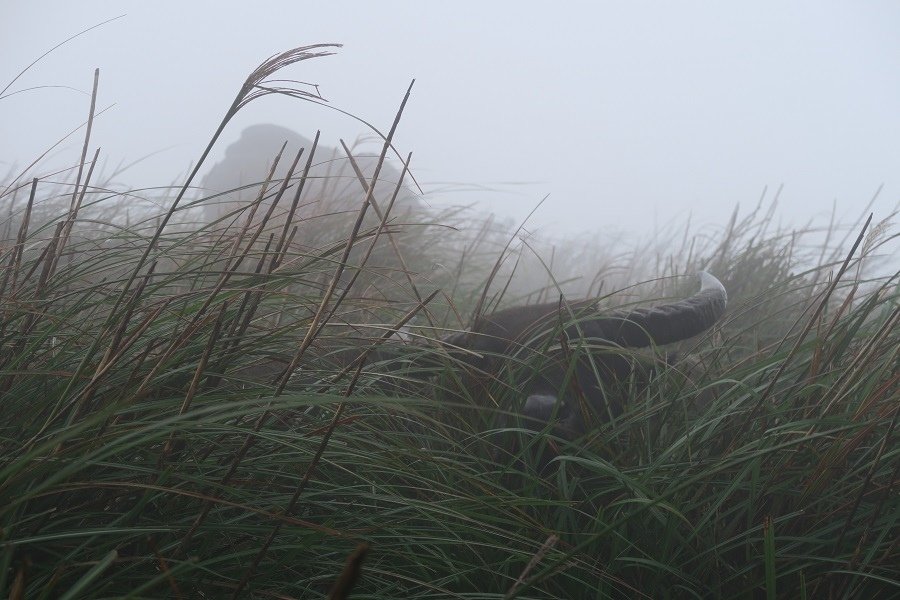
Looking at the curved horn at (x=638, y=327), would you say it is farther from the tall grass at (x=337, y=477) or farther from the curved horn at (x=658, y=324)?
the tall grass at (x=337, y=477)

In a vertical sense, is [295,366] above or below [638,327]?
above

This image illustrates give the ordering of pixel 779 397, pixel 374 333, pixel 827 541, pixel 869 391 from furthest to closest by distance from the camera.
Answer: pixel 374 333 < pixel 779 397 < pixel 869 391 < pixel 827 541

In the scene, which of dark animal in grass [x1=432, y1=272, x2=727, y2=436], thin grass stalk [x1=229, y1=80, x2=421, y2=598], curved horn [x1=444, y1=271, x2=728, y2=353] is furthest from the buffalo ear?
thin grass stalk [x1=229, y1=80, x2=421, y2=598]

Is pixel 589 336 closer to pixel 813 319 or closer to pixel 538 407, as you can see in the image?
pixel 538 407

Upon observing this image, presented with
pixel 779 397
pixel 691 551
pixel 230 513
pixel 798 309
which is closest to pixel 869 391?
pixel 779 397

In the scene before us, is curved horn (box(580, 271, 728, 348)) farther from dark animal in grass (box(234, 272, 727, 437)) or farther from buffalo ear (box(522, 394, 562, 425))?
buffalo ear (box(522, 394, 562, 425))

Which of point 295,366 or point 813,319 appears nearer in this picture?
point 295,366

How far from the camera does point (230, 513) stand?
1.24 m

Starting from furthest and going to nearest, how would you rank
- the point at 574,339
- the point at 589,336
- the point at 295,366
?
the point at 589,336 < the point at 574,339 < the point at 295,366

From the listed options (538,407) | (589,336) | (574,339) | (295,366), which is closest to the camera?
(295,366)

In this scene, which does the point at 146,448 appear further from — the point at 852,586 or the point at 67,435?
the point at 852,586

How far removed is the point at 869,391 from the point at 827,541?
411 millimetres

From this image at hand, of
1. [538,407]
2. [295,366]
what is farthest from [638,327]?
[295,366]

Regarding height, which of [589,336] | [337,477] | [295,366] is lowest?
[337,477]
